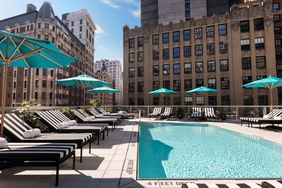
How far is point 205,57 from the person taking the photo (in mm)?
27062

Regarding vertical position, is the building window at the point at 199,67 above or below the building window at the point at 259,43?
below

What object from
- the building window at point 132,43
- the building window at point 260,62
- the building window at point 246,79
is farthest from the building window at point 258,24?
the building window at point 132,43

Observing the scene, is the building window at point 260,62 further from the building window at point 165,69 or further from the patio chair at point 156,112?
the patio chair at point 156,112

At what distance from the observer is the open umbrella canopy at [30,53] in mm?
4441

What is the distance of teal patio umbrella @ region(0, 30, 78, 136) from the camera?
442 cm

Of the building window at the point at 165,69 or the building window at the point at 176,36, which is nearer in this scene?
the building window at the point at 176,36

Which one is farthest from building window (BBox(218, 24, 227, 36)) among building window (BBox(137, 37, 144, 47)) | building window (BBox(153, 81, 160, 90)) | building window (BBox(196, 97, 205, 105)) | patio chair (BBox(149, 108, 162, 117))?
patio chair (BBox(149, 108, 162, 117))

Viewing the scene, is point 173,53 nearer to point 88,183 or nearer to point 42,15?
point 88,183

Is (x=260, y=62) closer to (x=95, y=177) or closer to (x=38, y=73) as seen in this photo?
(x=95, y=177)

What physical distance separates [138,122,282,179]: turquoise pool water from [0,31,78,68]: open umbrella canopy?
4.21 m

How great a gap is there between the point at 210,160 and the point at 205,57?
2484cm

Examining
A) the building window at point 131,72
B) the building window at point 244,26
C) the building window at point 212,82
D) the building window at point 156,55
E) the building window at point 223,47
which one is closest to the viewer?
the building window at point 244,26

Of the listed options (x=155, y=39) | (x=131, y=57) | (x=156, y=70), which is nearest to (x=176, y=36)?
(x=155, y=39)

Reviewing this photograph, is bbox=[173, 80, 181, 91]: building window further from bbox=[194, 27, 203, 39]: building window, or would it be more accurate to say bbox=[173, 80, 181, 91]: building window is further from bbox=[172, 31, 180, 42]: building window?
bbox=[194, 27, 203, 39]: building window
